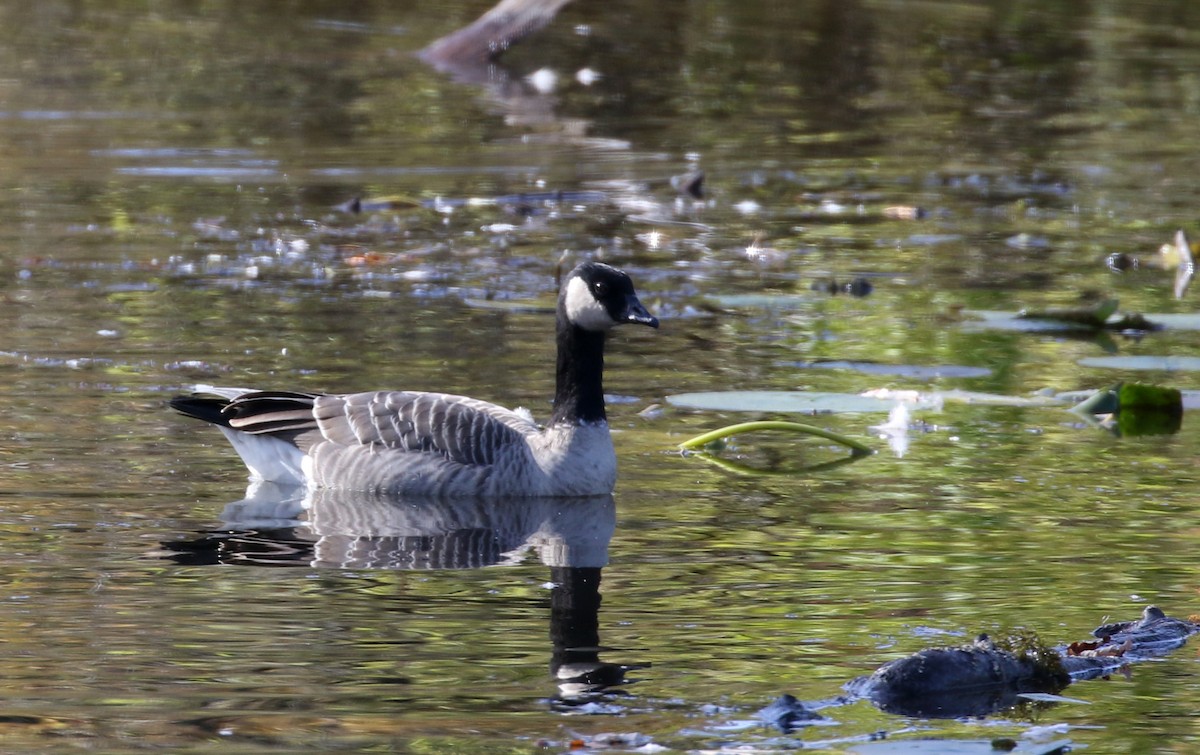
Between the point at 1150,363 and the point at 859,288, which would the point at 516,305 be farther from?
the point at 1150,363

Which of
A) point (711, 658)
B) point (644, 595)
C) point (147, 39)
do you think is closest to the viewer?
point (711, 658)

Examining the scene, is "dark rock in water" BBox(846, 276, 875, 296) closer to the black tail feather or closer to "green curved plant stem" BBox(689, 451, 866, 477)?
"green curved plant stem" BBox(689, 451, 866, 477)

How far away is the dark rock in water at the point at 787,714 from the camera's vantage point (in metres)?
5.62

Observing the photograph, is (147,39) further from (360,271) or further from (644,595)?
(644,595)

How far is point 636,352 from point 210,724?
20.6 feet

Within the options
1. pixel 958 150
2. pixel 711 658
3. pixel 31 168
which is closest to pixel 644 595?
pixel 711 658

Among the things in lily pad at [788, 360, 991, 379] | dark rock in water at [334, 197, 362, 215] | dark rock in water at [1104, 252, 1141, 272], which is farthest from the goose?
dark rock in water at [334, 197, 362, 215]

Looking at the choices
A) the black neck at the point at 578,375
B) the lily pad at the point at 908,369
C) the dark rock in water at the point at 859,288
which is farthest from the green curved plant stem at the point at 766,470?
the dark rock in water at the point at 859,288

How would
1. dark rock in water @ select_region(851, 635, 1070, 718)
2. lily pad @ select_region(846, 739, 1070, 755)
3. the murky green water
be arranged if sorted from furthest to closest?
the murky green water → dark rock in water @ select_region(851, 635, 1070, 718) → lily pad @ select_region(846, 739, 1070, 755)

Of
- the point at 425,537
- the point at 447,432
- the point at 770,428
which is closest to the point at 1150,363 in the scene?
the point at 770,428

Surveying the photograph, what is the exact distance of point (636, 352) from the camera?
11.7 meters

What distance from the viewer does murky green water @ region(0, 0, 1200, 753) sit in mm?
6066

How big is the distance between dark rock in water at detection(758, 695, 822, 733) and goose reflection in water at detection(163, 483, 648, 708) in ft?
2.75

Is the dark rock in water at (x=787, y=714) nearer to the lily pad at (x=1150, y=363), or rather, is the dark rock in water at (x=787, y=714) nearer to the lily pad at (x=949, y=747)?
the lily pad at (x=949, y=747)
